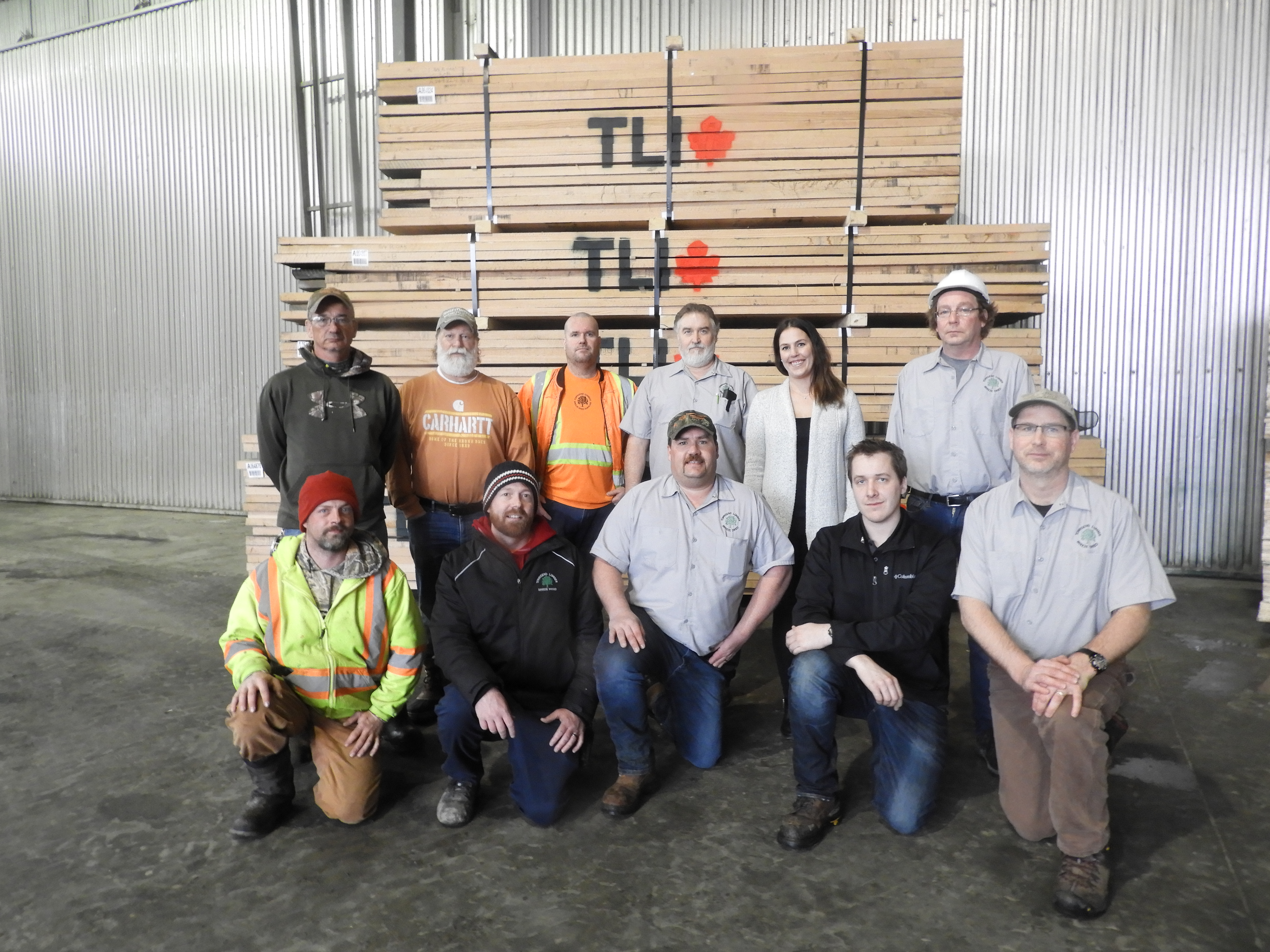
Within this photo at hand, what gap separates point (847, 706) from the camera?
318 cm

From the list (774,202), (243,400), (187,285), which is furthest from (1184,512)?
(187,285)

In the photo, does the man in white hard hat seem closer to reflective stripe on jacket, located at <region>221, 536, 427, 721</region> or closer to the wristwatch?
the wristwatch

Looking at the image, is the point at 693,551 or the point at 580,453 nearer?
the point at 693,551

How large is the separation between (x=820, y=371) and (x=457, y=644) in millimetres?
1889

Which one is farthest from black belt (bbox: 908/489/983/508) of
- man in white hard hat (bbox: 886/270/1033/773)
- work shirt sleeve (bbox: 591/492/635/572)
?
work shirt sleeve (bbox: 591/492/635/572)

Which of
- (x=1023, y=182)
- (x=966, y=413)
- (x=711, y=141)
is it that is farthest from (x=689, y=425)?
(x=1023, y=182)

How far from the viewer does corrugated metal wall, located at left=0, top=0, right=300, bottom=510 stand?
9969 mm

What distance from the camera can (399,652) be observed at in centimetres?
316

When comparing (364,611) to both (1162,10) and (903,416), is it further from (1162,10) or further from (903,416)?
(1162,10)

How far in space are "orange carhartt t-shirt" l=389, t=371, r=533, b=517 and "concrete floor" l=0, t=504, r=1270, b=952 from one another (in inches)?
44.2

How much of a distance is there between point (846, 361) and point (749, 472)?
6.11ft

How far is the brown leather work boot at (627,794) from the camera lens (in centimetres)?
312

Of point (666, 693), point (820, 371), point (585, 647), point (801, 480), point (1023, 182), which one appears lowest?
point (666, 693)

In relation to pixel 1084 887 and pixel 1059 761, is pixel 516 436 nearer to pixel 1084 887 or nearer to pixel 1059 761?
pixel 1059 761
